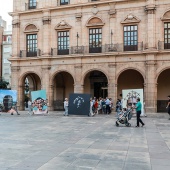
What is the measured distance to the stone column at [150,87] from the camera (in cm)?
2572

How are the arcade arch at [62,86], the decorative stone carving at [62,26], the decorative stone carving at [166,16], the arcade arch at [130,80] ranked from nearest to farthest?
A: 1. the decorative stone carving at [166,16]
2. the decorative stone carving at [62,26]
3. the arcade arch at [130,80]
4. the arcade arch at [62,86]

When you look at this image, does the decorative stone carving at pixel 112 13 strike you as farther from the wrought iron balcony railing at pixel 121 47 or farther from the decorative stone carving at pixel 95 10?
the wrought iron balcony railing at pixel 121 47

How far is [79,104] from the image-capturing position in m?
24.1

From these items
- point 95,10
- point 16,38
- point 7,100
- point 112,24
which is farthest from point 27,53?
point 112,24

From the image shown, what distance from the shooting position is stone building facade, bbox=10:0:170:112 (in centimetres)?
2611

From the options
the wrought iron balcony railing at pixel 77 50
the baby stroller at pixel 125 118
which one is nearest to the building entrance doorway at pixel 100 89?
the wrought iron balcony railing at pixel 77 50

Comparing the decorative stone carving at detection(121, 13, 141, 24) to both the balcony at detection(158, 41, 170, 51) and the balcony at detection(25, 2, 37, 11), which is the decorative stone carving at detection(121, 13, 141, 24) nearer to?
the balcony at detection(158, 41, 170, 51)

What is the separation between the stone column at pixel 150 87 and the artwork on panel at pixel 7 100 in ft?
41.5

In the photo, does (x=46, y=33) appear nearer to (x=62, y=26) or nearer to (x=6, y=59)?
(x=62, y=26)

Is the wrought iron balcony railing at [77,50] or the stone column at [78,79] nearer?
the stone column at [78,79]

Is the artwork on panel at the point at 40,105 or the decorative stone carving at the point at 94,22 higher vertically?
the decorative stone carving at the point at 94,22

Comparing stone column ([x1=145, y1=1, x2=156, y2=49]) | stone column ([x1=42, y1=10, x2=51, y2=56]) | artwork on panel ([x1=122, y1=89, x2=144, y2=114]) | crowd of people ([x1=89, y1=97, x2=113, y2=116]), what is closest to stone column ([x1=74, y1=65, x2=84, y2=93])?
crowd of people ([x1=89, y1=97, x2=113, y2=116])

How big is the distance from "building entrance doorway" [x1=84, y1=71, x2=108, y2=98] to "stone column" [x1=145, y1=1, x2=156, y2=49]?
7492 millimetres

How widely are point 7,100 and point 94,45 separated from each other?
1029 cm
